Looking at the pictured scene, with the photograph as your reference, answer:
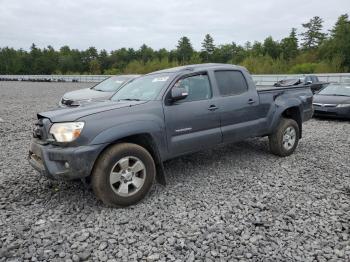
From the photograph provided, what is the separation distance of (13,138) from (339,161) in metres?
7.36

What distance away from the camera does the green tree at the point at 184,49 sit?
3278 inches

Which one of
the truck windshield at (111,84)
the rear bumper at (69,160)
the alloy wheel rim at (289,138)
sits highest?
the truck windshield at (111,84)

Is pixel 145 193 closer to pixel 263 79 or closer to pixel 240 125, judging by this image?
pixel 240 125

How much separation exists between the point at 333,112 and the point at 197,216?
8213mm

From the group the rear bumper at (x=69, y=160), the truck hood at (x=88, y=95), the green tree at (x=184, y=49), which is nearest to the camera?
the rear bumper at (x=69, y=160)

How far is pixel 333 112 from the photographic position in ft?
33.6

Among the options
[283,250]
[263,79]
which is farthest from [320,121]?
[263,79]

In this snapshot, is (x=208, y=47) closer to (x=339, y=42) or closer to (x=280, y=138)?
(x=339, y=42)

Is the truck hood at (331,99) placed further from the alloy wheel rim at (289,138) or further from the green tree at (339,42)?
the green tree at (339,42)

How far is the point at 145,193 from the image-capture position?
409 cm

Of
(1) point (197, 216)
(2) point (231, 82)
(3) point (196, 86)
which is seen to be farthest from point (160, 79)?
(1) point (197, 216)

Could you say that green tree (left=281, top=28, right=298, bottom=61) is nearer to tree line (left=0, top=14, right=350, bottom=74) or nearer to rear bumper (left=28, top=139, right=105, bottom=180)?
tree line (left=0, top=14, right=350, bottom=74)

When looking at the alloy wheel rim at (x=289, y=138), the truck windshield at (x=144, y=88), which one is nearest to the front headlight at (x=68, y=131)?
the truck windshield at (x=144, y=88)

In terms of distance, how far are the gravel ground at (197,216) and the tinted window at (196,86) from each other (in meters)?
1.27
